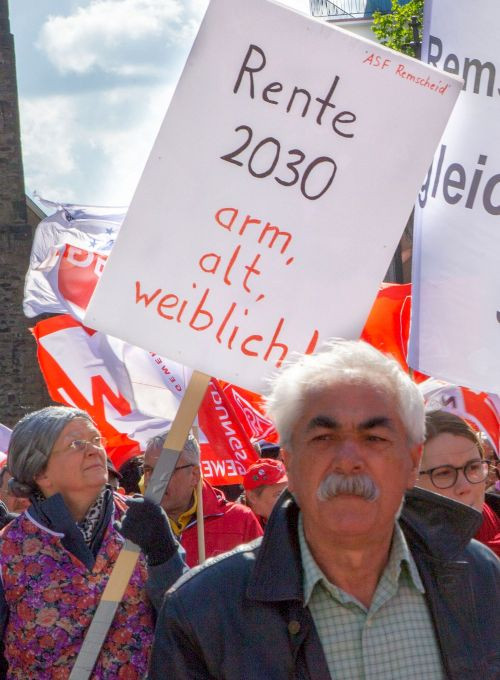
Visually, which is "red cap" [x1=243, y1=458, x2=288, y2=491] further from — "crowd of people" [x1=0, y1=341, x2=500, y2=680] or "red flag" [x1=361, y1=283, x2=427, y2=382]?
"crowd of people" [x1=0, y1=341, x2=500, y2=680]

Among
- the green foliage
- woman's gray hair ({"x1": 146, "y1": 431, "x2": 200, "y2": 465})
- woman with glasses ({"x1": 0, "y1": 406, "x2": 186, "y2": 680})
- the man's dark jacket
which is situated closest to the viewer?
the man's dark jacket

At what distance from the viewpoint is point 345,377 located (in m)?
2.37

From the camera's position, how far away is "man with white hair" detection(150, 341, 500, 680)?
226 centimetres

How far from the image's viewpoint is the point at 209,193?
11.6 feet

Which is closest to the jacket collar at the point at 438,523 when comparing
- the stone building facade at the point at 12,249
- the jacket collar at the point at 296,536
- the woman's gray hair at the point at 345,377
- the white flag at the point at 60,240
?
the jacket collar at the point at 296,536

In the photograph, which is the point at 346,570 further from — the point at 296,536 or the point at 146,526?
the point at 146,526

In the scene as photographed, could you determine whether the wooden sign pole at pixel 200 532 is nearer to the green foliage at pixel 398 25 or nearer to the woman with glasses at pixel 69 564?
the woman with glasses at pixel 69 564

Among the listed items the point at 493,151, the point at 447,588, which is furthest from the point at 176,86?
the point at 447,588

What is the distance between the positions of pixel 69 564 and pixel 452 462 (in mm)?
1301

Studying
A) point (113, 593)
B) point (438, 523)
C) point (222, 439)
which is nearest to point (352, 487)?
point (438, 523)

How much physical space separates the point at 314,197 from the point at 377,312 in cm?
195

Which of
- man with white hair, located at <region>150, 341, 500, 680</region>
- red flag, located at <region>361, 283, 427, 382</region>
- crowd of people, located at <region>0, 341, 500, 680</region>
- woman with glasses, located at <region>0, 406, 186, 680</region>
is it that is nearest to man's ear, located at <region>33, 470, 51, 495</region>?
woman with glasses, located at <region>0, 406, 186, 680</region>

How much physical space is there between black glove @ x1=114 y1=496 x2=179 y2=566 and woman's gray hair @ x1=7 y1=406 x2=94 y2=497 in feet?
1.93

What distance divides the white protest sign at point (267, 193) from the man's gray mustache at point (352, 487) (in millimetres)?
1170
